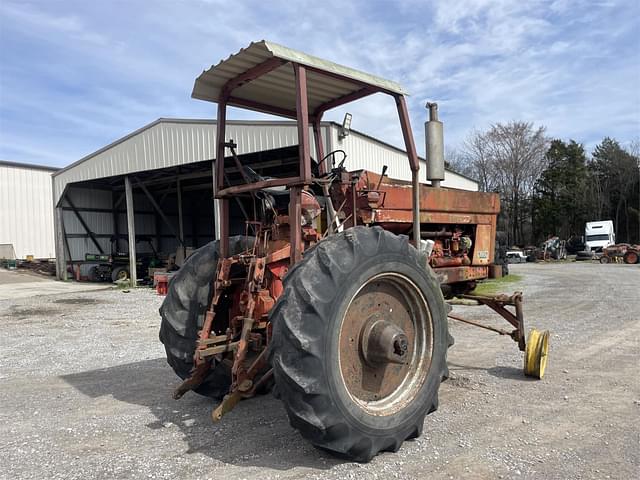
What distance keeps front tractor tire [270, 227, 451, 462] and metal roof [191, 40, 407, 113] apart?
134 centimetres

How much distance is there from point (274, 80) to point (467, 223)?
2.86m

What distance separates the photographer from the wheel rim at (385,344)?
340cm

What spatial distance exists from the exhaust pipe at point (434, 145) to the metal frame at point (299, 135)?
1.24 ft

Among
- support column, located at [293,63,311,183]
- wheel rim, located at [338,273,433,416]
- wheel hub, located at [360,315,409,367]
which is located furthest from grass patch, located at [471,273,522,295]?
support column, located at [293,63,311,183]

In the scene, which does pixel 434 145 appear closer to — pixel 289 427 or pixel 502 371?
pixel 502 371

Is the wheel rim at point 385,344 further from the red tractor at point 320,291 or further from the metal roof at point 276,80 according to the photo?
the metal roof at point 276,80

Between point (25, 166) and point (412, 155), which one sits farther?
point (25, 166)

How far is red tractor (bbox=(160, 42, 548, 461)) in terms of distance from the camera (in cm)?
302

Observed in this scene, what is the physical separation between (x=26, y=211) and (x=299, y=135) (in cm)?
3367

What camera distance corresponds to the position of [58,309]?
44.0 feet

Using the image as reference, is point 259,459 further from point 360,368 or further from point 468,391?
point 468,391

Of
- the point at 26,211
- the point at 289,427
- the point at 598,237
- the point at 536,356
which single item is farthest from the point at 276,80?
the point at 598,237

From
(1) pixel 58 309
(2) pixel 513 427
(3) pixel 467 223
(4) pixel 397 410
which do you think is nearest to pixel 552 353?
(3) pixel 467 223

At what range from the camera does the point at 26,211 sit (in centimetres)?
3177
